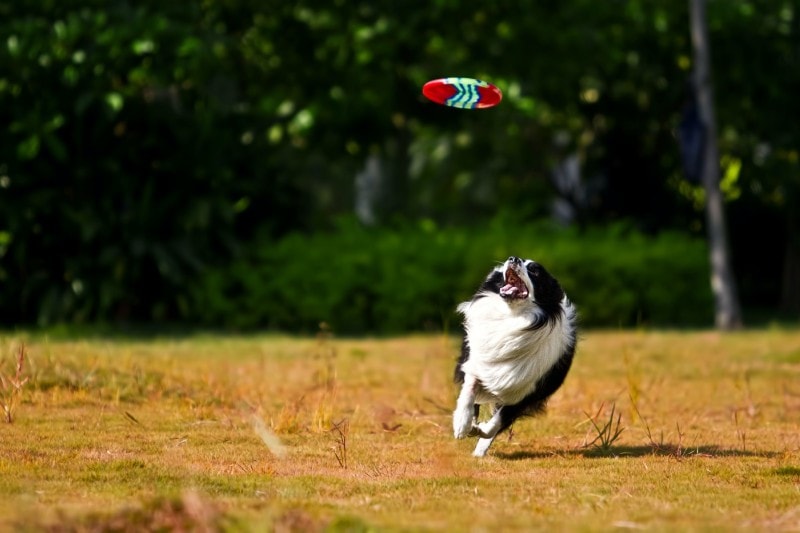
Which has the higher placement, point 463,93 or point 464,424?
point 463,93

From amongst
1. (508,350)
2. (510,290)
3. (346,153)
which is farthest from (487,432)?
(346,153)

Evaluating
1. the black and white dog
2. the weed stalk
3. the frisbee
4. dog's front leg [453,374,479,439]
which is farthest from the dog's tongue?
the weed stalk

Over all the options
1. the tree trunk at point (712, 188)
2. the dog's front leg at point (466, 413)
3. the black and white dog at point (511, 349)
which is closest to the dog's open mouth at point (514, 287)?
the black and white dog at point (511, 349)

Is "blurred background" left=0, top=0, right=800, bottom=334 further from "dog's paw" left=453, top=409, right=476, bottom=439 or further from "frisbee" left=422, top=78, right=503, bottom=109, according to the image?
"dog's paw" left=453, top=409, right=476, bottom=439

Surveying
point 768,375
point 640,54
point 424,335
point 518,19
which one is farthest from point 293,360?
point 640,54

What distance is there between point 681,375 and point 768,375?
92 cm

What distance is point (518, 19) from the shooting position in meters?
20.6

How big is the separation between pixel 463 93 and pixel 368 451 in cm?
271

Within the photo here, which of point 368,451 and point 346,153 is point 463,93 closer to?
point 368,451

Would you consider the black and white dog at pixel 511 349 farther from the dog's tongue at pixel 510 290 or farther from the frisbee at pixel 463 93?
the frisbee at pixel 463 93

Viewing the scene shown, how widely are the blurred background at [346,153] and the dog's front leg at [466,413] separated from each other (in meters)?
9.64

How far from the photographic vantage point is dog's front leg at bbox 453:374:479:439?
8758 millimetres

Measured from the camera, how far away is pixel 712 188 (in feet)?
65.5

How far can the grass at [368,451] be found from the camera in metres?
6.43
